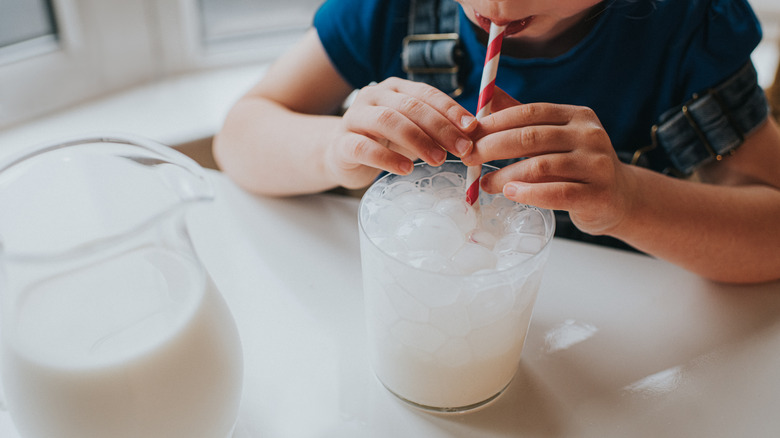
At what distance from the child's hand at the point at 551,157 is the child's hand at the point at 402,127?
0.02 m

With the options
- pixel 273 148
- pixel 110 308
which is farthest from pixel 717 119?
pixel 110 308

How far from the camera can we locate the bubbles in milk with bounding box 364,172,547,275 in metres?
0.47

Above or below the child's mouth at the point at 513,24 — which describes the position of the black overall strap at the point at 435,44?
below

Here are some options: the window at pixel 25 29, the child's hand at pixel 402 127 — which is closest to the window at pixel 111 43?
the window at pixel 25 29

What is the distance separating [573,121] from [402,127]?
16 cm

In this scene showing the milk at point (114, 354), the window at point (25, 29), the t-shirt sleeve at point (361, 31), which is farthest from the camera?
the window at point (25, 29)

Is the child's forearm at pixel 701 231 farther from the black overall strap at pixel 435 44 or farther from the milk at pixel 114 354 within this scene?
the milk at pixel 114 354

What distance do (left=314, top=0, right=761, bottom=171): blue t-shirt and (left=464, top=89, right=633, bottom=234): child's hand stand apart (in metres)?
0.26

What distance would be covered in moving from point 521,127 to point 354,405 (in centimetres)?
28

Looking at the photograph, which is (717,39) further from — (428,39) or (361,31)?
(361,31)

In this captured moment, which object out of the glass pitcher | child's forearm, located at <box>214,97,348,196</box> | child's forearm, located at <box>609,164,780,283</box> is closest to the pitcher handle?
the glass pitcher

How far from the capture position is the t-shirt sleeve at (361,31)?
0.88m

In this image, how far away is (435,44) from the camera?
82 cm

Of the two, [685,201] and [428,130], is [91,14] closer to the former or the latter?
[428,130]
